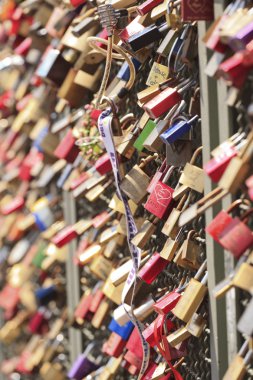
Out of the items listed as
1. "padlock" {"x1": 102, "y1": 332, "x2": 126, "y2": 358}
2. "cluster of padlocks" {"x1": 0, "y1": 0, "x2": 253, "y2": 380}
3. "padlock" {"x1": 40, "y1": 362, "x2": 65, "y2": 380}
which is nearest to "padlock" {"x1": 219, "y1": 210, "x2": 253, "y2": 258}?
"cluster of padlocks" {"x1": 0, "y1": 0, "x2": 253, "y2": 380}

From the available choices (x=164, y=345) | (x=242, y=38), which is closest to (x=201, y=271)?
(x=164, y=345)

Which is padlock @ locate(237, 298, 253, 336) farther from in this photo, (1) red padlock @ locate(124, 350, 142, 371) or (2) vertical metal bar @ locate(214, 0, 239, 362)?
(1) red padlock @ locate(124, 350, 142, 371)

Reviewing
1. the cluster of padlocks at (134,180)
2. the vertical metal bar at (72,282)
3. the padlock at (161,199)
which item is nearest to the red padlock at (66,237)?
the cluster of padlocks at (134,180)

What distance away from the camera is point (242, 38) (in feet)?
5.68

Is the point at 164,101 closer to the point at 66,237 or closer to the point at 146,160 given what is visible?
the point at 146,160

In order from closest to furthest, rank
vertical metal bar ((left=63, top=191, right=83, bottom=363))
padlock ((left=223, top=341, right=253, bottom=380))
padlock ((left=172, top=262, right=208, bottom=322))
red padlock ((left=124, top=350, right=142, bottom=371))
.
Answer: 1. padlock ((left=223, top=341, right=253, bottom=380))
2. padlock ((left=172, top=262, right=208, bottom=322))
3. red padlock ((left=124, top=350, right=142, bottom=371))
4. vertical metal bar ((left=63, top=191, right=83, bottom=363))

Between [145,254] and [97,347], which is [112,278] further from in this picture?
[97,347]

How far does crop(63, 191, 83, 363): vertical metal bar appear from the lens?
10.5 feet

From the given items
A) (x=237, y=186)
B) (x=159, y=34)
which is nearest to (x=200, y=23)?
(x=159, y=34)

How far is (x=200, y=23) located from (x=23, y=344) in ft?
7.36

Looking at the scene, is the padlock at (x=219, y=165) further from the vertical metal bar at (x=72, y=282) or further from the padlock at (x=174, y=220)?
the vertical metal bar at (x=72, y=282)

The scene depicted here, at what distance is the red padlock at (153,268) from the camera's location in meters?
2.23

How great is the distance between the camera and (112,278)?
2455mm

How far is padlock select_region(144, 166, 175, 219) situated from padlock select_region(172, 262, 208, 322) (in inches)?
5.8
